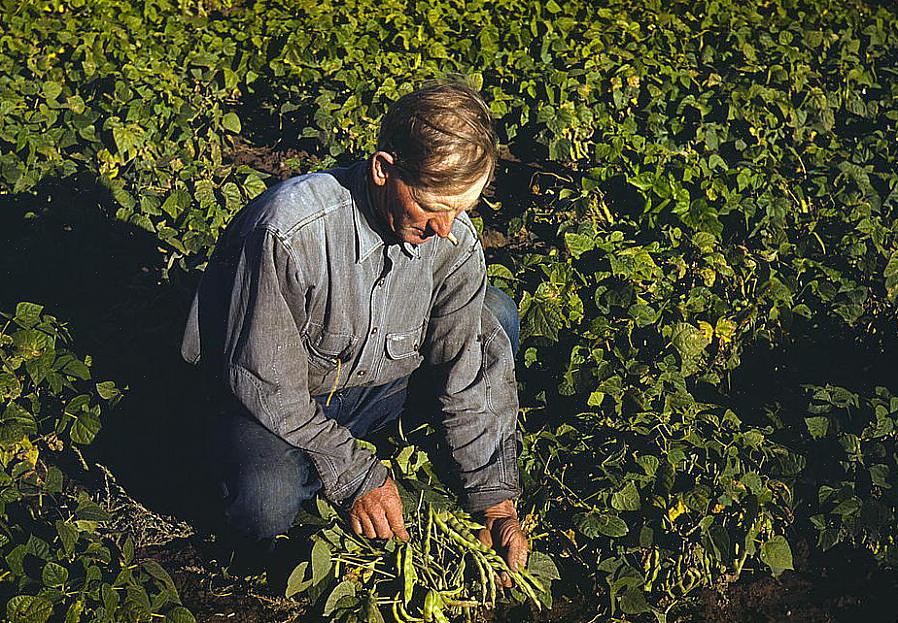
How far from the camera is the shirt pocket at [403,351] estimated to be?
2379 millimetres

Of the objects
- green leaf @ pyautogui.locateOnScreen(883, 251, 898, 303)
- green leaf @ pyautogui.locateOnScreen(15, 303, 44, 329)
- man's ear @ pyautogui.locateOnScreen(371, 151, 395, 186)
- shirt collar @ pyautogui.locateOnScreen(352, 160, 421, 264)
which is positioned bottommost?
green leaf @ pyautogui.locateOnScreen(15, 303, 44, 329)

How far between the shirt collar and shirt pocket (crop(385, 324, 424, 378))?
9.9 inches

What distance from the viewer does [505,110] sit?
13.2 feet

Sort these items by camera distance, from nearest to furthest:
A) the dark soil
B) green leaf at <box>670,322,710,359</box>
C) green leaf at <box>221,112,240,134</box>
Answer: the dark soil → green leaf at <box>670,322,710,359</box> → green leaf at <box>221,112,240,134</box>

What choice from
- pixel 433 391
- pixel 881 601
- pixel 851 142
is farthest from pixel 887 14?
pixel 433 391

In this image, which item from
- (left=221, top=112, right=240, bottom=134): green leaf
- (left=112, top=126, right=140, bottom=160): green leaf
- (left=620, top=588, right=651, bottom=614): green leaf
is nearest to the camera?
(left=620, top=588, right=651, bottom=614): green leaf

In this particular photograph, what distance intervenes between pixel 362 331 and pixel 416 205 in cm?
40

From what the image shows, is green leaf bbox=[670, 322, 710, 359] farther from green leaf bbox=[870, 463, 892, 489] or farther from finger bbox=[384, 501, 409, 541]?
finger bbox=[384, 501, 409, 541]

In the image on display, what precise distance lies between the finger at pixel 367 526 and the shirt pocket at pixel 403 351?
0.38m

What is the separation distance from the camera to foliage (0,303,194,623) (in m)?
2.09

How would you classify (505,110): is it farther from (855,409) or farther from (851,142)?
(855,409)

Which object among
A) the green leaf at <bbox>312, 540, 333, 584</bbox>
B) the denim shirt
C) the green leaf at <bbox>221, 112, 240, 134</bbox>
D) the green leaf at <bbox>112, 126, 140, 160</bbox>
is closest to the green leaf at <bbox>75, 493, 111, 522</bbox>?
the denim shirt

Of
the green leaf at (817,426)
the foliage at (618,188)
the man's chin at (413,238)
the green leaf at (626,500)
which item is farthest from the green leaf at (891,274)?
the man's chin at (413,238)

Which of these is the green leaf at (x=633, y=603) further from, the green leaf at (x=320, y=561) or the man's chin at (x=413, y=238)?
the man's chin at (x=413, y=238)
